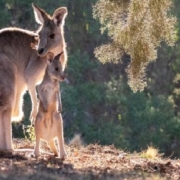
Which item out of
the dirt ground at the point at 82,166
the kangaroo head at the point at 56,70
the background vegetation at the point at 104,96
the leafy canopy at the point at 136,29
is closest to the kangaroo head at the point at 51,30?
the kangaroo head at the point at 56,70

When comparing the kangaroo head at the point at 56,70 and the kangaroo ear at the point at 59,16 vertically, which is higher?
the kangaroo ear at the point at 59,16

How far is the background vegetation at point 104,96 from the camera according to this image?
25.6 meters

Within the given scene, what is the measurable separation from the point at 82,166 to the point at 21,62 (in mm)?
1540

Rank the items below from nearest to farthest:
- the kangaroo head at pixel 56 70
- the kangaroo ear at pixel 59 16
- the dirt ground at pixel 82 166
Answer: the dirt ground at pixel 82 166 → the kangaroo head at pixel 56 70 → the kangaroo ear at pixel 59 16

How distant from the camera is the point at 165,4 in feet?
31.2

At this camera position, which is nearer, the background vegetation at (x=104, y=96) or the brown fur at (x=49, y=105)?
the brown fur at (x=49, y=105)

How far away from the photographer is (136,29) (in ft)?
31.8

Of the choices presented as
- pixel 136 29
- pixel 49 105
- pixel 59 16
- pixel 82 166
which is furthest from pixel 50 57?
pixel 136 29

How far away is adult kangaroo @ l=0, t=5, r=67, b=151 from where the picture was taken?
8742 millimetres

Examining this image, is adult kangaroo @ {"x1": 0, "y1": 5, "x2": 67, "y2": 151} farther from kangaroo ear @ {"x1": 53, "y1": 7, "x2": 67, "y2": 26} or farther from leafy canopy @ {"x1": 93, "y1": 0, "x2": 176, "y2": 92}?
leafy canopy @ {"x1": 93, "y1": 0, "x2": 176, "y2": 92}

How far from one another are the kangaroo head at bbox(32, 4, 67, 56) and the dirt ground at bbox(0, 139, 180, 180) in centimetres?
124

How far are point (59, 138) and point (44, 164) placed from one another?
499 mm

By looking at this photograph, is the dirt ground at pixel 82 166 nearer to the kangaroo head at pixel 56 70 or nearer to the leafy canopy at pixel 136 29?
the kangaroo head at pixel 56 70

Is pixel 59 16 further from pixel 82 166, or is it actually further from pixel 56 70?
pixel 82 166
